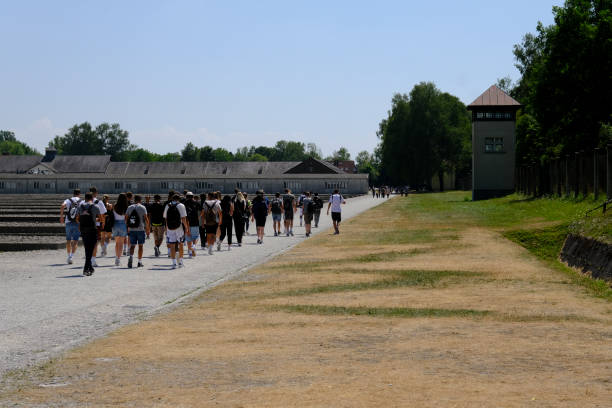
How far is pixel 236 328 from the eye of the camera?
9.43m

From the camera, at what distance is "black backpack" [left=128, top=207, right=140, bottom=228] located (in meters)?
17.5

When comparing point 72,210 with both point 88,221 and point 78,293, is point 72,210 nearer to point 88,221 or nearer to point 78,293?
point 88,221

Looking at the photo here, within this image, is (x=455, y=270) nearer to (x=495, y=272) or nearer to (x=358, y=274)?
(x=495, y=272)

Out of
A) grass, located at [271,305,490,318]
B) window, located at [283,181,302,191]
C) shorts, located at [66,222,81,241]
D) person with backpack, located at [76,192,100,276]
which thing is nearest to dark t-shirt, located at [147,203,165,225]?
shorts, located at [66,222,81,241]

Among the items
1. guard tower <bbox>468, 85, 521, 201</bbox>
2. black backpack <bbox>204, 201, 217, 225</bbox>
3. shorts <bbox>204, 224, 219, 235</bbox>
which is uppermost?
guard tower <bbox>468, 85, 521, 201</bbox>

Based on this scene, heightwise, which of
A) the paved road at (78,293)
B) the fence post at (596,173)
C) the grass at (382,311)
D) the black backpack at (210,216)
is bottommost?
the paved road at (78,293)

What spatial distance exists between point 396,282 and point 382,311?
11.0ft

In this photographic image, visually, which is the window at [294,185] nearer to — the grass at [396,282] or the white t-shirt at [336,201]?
the white t-shirt at [336,201]

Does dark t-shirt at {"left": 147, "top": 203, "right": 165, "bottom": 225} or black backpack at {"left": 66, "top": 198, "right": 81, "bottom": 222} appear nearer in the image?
black backpack at {"left": 66, "top": 198, "right": 81, "bottom": 222}

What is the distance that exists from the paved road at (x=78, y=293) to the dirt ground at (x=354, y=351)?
0.55m

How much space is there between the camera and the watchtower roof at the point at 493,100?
6269cm

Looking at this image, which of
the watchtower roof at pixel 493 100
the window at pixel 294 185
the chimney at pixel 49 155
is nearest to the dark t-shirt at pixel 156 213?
the watchtower roof at pixel 493 100

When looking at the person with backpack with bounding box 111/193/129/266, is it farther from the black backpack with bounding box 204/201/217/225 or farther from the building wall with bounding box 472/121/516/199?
the building wall with bounding box 472/121/516/199

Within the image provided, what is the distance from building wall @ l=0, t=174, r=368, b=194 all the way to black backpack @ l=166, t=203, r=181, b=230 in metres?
96.8
